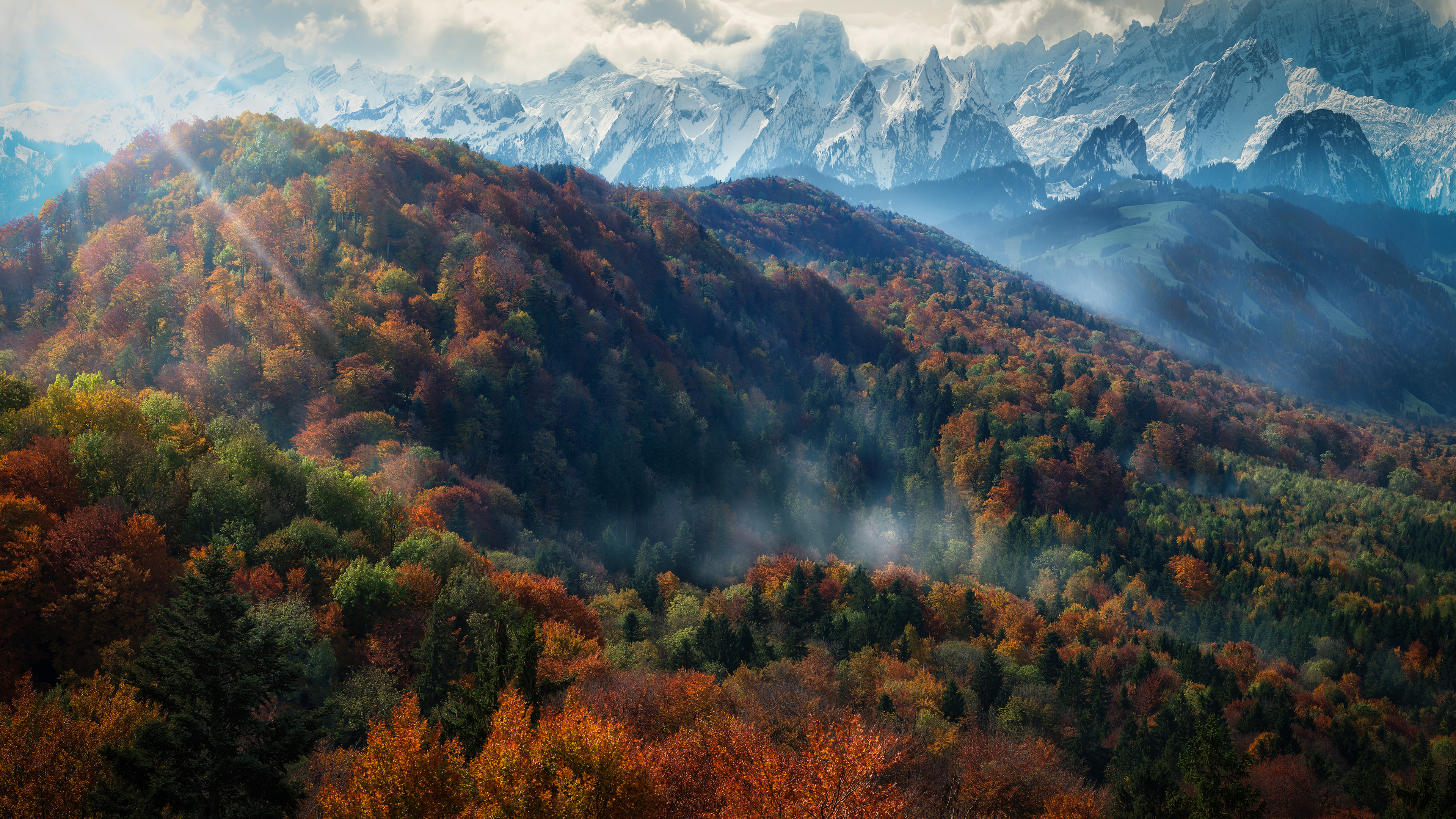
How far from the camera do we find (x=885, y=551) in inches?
5305

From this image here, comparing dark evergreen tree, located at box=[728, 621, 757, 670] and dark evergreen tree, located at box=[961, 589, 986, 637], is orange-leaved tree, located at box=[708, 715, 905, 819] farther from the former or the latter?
dark evergreen tree, located at box=[961, 589, 986, 637]

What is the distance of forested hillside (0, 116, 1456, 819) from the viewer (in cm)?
2909

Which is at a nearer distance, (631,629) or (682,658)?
(682,658)

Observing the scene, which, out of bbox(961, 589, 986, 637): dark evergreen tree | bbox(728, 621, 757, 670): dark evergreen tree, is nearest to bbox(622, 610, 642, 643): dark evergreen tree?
bbox(728, 621, 757, 670): dark evergreen tree

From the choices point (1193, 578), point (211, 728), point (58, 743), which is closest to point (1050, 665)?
point (1193, 578)

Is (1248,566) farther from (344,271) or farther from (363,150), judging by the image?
(363,150)

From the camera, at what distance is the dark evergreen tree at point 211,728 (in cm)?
2403

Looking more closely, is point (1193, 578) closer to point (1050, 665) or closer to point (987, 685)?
point (1050, 665)

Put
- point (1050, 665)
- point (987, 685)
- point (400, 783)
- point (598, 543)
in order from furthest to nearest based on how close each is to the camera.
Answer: point (598, 543), point (1050, 665), point (987, 685), point (400, 783)

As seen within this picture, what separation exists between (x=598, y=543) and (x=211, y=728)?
7604 centimetres

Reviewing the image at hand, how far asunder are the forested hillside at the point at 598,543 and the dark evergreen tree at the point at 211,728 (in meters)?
0.14

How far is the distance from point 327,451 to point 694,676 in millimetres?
49544

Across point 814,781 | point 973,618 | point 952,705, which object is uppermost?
point 814,781

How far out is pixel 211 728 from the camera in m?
24.9
